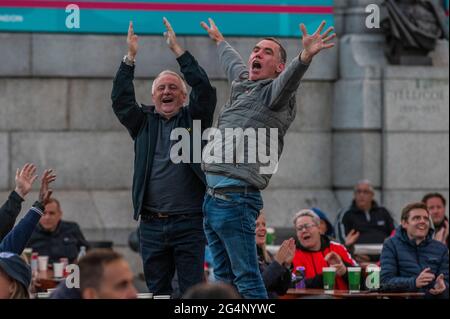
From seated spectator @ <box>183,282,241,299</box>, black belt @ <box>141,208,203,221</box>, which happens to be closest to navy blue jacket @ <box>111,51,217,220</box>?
black belt @ <box>141,208,203,221</box>

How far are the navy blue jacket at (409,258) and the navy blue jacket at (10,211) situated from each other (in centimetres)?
380

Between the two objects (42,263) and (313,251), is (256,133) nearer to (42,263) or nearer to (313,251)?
(313,251)

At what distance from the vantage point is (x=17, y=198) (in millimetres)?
9359

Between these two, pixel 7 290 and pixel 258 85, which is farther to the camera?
pixel 258 85

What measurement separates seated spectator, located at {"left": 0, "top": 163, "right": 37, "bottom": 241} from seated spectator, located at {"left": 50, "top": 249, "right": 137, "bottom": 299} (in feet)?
10.8

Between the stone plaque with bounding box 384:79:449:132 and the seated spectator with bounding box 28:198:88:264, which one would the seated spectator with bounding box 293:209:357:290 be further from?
the stone plaque with bounding box 384:79:449:132

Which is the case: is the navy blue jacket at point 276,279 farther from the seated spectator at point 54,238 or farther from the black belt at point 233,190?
the seated spectator at point 54,238

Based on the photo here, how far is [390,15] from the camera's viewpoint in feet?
55.4

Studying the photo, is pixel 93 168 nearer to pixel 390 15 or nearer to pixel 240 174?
pixel 390 15

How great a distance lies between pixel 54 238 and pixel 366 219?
3685 millimetres

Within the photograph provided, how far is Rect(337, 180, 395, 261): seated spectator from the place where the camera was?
15578 millimetres

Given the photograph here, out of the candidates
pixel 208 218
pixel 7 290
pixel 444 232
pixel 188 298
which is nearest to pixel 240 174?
pixel 208 218

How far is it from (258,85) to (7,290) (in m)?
2.35

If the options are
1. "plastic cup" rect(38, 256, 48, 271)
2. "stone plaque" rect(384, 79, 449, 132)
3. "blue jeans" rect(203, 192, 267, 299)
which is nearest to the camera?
"blue jeans" rect(203, 192, 267, 299)
